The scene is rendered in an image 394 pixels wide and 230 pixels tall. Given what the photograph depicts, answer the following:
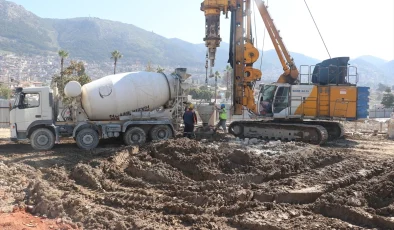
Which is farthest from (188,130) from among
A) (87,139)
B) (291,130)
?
(291,130)

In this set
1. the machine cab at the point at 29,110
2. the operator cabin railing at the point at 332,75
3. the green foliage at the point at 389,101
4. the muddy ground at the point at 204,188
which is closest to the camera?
the muddy ground at the point at 204,188

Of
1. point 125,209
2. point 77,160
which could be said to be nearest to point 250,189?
point 125,209

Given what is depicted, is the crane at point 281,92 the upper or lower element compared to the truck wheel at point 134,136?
upper

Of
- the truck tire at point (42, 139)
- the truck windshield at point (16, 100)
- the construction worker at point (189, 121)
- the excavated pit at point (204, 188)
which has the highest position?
the truck windshield at point (16, 100)

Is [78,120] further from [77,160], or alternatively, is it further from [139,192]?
[139,192]

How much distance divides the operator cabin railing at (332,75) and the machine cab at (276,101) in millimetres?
1104

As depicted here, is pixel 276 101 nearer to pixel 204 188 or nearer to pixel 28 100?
pixel 204 188

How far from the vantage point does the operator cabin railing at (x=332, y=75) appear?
16.5 m

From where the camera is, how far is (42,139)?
558 inches

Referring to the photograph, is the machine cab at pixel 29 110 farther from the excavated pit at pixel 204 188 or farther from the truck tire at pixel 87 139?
the excavated pit at pixel 204 188

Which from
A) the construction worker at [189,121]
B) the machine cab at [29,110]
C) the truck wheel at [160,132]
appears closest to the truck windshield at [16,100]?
the machine cab at [29,110]

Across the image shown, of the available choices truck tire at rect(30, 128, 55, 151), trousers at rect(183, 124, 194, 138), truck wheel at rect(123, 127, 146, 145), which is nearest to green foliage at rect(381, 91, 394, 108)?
trousers at rect(183, 124, 194, 138)

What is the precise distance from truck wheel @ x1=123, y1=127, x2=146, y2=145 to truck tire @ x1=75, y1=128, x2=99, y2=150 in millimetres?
1171

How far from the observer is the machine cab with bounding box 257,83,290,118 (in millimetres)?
16594
